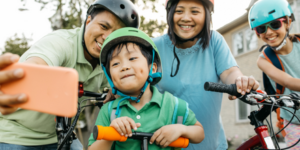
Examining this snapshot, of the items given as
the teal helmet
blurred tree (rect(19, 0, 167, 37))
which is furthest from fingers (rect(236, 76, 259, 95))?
blurred tree (rect(19, 0, 167, 37))

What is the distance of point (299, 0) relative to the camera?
37.1 ft

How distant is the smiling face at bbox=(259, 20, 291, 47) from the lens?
121 inches

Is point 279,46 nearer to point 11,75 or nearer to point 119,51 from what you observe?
point 119,51

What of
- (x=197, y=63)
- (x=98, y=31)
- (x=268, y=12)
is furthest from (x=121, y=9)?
(x=268, y=12)

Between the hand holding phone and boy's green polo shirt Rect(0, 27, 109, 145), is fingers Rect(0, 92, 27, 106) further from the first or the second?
boy's green polo shirt Rect(0, 27, 109, 145)

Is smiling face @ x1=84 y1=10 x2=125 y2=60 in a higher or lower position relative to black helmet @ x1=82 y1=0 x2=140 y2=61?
lower

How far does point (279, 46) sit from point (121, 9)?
6.80 feet

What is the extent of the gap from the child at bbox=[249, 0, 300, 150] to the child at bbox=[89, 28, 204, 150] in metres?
1.54

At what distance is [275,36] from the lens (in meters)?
3.10

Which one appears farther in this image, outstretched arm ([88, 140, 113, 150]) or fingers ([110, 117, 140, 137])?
outstretched arm ([88, 140, 113, 150])

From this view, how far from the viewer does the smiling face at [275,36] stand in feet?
10.1

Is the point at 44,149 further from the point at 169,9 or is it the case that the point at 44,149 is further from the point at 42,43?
the point at 169,9

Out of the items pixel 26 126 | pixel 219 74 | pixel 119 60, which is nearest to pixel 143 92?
pixel 119 60

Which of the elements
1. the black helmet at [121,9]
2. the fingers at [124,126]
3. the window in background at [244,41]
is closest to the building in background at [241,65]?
the window in background at [244,41]
